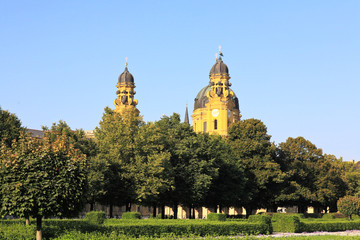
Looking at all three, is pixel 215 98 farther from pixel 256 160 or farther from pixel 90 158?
pixel 90 158

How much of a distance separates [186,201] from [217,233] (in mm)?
21417

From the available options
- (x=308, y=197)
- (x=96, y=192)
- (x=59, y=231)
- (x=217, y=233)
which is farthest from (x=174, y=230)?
(x=308, y=197)

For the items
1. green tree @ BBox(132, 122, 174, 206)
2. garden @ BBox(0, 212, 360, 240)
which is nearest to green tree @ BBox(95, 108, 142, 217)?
green tree @ BBox(132, 122, 174, 206)

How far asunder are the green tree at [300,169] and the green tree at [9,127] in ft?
137

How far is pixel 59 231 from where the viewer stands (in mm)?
23672

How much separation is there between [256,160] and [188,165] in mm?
18167

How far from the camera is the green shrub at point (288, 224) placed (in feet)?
138

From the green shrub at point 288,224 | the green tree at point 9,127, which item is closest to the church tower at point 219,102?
the green tree at point 9,127

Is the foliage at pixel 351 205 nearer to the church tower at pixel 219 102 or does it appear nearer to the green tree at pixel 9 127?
the green tree at pixel 9 127

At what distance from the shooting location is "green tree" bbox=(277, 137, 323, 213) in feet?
244

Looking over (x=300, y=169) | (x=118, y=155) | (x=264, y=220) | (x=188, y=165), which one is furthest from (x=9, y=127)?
(x=300, y=169)

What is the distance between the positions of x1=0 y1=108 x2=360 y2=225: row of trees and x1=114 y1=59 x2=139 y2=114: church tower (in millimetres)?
50762

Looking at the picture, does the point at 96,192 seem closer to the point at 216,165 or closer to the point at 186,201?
the point at 186,201

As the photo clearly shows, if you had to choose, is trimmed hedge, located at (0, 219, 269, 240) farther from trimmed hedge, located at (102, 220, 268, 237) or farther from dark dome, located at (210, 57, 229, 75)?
dark dome, located at (210, 57, 229, 75)
